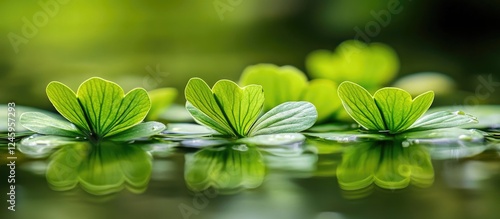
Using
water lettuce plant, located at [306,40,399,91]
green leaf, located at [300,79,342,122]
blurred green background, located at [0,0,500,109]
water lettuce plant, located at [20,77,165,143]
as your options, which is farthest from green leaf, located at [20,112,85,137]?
blurred green background, located at [0,0,500,109]

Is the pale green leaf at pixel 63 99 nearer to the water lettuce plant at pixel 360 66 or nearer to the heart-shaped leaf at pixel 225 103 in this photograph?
the heart-shaped leaf at pixel 225 103

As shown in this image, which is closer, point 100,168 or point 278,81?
point 100,168

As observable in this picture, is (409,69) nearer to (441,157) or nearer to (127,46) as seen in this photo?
(127,46)

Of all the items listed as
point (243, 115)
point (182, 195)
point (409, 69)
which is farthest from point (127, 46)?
point (182, 195)

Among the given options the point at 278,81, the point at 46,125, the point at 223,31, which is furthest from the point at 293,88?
the point at 223,31

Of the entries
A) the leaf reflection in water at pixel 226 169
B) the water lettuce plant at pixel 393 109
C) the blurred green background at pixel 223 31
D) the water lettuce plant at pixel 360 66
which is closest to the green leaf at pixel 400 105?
the water lettuce plant at pixel 393 109

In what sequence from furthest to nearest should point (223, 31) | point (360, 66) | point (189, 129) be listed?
1. point (223, 31)
2. point (360, 66)
3. point (189, 129)

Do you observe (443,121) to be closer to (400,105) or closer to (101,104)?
(400,105)
